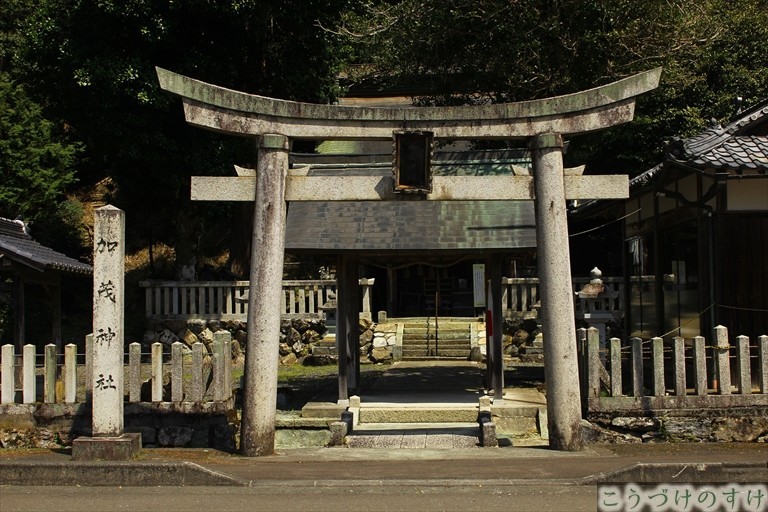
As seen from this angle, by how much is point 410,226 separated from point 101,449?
6.04 m

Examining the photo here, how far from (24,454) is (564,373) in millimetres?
7255

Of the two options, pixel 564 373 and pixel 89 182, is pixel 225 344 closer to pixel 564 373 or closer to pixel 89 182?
pixel 564 373

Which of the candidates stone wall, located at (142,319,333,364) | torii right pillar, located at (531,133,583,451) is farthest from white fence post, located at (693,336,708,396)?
stone wall, located at (142,319,333,364)

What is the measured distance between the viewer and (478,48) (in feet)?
58.6

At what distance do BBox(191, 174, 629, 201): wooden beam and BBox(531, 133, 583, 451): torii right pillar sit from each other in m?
0.27

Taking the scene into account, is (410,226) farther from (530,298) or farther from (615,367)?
(530,298)

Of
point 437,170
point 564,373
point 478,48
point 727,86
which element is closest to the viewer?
point 564,373

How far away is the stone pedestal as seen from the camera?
10.4 meters

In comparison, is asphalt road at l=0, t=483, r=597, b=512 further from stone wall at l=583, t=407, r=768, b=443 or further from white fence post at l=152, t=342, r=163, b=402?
stone wall at l=583, t=407, r=768, b=443

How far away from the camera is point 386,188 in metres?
11.4

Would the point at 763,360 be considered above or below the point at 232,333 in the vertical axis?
below

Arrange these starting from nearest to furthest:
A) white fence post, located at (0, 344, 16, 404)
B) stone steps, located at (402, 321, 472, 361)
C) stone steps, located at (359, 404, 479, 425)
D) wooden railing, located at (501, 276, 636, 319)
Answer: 1. white fence post, located at (0, 344, 16, 404)
2. stone steps, located at (359, 404, 479, 425)
3. stone steps, located at (402, 321, 472, 361)
4. wooden railing, located at (501, 276, 636, 319)

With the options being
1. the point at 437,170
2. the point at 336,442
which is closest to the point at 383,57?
the point at 437,170

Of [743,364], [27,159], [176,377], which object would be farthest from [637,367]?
[27,159]
